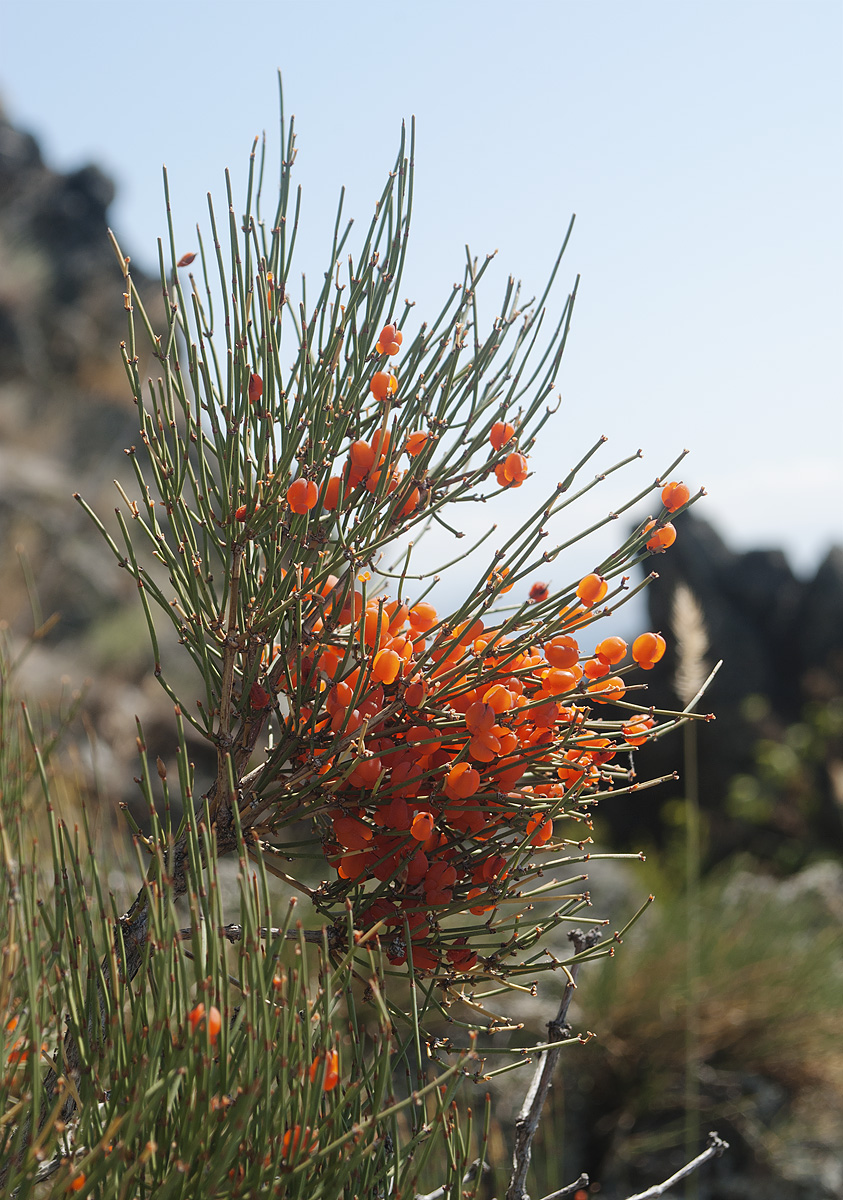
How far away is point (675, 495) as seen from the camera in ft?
3.07

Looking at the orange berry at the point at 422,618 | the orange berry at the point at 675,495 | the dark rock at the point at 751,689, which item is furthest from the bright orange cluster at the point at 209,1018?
the dark rock at the point at 751,689

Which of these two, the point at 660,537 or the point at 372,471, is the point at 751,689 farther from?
the point at 372,471

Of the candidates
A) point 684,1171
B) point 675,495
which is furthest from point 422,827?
point 684,1171

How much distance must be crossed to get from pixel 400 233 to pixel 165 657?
7.16 m

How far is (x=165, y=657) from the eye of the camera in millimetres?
7699

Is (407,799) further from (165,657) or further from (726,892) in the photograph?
(165,657)

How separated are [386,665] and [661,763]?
869cm

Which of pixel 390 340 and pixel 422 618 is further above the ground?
pixel 390 340

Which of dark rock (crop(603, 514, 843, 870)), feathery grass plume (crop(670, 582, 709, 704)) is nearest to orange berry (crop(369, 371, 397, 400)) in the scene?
feathery grass plume (crop(670, 582, 709, 704))

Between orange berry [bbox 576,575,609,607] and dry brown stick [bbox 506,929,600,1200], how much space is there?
1.40 ft

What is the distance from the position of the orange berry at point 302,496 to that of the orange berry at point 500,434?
231 mm

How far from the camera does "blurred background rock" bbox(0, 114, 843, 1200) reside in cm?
341

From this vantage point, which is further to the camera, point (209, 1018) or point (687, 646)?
point (687, 646)

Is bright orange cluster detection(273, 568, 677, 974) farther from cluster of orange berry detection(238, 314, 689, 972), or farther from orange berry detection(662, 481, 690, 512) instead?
orange berry detection(662, 481, 690, 512)
